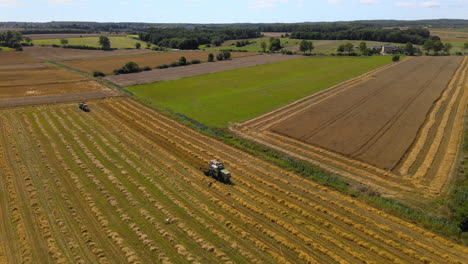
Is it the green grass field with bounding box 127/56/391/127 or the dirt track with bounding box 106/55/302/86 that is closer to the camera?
the green grass field with bounding box 127/56/391/127

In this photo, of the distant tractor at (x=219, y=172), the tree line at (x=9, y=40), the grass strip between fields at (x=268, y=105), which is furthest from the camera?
the tree line at (x=9, y=40)

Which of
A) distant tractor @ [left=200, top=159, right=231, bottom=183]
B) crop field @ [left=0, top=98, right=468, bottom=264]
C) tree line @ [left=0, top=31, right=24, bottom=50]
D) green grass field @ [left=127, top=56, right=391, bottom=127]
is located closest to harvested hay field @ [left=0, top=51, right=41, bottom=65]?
tree line @ [left=0, top=31, right=24, bottom=50]

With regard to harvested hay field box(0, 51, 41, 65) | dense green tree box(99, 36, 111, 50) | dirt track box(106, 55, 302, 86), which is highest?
dense green tree box(99, 36, 111, 50)

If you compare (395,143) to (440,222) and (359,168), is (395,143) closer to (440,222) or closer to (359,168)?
(359,168)

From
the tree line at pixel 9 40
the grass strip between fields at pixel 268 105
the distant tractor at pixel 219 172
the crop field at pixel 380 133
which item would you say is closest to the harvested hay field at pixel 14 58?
the tree line at pixel 9 40

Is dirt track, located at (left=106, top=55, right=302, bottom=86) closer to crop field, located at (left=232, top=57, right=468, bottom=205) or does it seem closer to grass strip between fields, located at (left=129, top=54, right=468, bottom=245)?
grass strip between fields, located at (left=129, top=54, right=468, bottom=245)

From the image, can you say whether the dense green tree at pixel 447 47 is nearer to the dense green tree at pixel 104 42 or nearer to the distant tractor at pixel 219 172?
the distant tractor at pixel 219 172

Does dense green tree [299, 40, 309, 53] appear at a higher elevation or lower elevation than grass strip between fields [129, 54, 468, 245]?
higher
